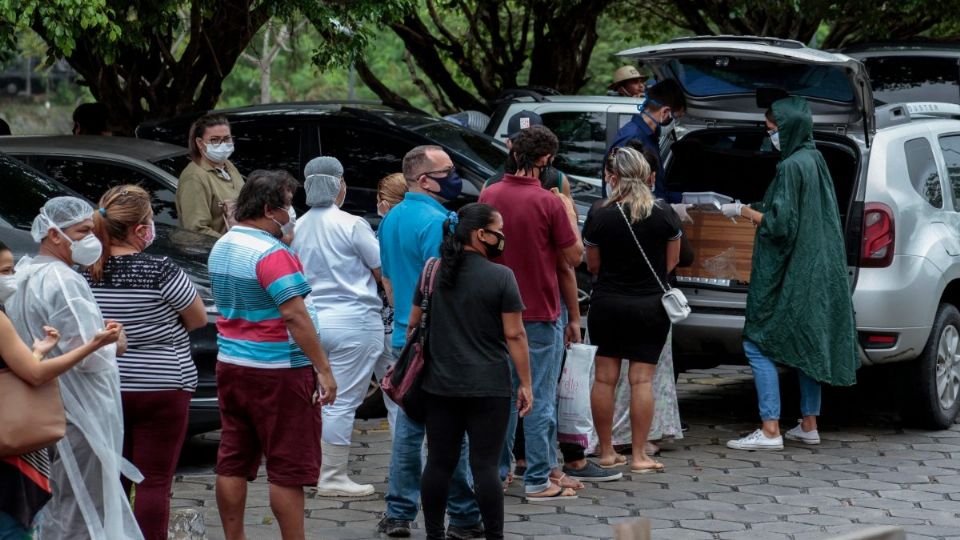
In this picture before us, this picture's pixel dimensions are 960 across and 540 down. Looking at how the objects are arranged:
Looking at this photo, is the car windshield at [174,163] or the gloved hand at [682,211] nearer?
the gloved hand at [682,211]

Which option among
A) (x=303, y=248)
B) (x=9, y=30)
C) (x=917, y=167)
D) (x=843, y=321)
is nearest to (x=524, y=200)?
(x=303, y=248)

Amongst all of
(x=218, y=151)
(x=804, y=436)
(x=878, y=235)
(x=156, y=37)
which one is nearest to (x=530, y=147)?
(x=878, y=235)

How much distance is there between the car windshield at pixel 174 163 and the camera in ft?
32.3

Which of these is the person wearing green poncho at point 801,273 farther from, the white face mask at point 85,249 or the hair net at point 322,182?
the white face mask at point 85,249

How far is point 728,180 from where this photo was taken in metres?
9.49

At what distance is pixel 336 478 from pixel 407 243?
4.42ft

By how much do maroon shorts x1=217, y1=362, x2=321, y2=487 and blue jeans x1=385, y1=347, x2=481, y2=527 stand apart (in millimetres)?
749

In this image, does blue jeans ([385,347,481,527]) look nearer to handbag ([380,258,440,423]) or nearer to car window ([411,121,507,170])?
handbag ([380,258,440,423])

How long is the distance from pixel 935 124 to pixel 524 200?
3483 mm

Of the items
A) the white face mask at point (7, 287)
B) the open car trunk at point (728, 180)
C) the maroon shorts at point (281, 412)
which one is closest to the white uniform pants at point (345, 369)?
the maroon shorts at point (281, 412)

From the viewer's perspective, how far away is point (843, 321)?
326 inches

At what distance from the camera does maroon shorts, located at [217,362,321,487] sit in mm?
5828

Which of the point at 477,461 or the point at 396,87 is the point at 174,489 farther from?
the point at 396,87

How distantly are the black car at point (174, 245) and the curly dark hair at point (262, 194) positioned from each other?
1.86 metres
